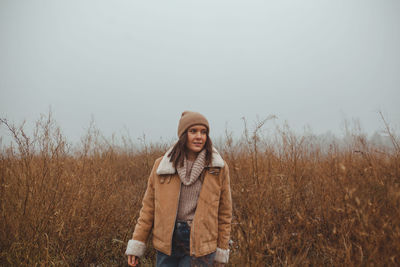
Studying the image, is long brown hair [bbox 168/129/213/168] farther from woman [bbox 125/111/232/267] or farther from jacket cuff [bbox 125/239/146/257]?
jacket cuff [bbox 125/239/146/257]

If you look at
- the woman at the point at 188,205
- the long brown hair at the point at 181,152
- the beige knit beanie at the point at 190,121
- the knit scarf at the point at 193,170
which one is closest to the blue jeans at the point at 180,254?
the woman at the point at 188,205

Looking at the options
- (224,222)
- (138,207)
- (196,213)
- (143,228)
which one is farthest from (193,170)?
(138,207)

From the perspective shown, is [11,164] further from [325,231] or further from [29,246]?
[325,231]

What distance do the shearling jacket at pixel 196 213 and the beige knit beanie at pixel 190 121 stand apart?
20 centimetres

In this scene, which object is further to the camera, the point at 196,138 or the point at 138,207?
the point at 138,207

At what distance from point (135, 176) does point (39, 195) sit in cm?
272

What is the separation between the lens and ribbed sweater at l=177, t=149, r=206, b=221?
4.01 ft

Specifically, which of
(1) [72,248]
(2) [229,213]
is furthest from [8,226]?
(2) [229,213]

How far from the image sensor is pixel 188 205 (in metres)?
1.23

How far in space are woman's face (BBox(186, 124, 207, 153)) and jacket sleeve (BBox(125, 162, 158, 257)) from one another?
0.31 metres

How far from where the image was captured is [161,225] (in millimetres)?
1205

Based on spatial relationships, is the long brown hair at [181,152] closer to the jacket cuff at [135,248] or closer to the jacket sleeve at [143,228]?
the jacket sleeve at [143,228]

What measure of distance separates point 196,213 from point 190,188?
148mm

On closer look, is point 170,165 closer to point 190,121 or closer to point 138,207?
point 190,121
